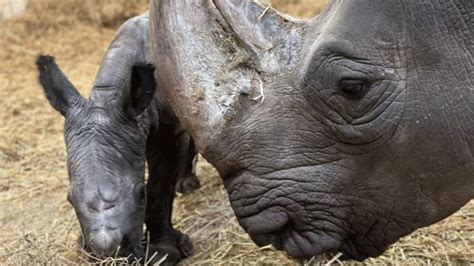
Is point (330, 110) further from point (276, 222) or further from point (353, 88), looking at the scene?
point (276, 222)

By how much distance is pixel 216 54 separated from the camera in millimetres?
3645

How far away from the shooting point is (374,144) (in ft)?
11.5

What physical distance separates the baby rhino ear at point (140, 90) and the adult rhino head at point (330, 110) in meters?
1.14

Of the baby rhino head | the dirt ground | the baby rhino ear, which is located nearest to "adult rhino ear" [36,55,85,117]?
the baby rhino head

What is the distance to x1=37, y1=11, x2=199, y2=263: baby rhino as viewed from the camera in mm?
4629

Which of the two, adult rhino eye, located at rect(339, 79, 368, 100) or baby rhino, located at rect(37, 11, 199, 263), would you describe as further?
baby rhino, located at rect(37, 11, 199, 263)

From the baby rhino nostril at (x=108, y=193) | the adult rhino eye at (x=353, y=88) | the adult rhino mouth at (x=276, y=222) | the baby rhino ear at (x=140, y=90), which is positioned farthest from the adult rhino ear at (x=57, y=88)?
the adult rhino eye at (x=353, y=88)

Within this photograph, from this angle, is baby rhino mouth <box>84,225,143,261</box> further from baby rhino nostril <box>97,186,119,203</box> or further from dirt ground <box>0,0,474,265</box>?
dirt ground <box>0,0,474,265</box>

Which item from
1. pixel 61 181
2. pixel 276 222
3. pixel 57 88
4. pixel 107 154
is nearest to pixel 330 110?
pixel 276 222

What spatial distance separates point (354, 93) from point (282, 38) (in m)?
0.37

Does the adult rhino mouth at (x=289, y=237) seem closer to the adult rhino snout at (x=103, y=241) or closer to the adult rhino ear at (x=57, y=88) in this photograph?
the adult rhino snout at (x=103, y=241)

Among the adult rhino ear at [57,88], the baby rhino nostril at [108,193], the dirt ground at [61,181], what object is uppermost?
the adult rhino ear at [57,88]

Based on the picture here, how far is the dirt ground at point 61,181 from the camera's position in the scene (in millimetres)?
5172

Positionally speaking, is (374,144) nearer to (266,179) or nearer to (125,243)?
(266,179)
